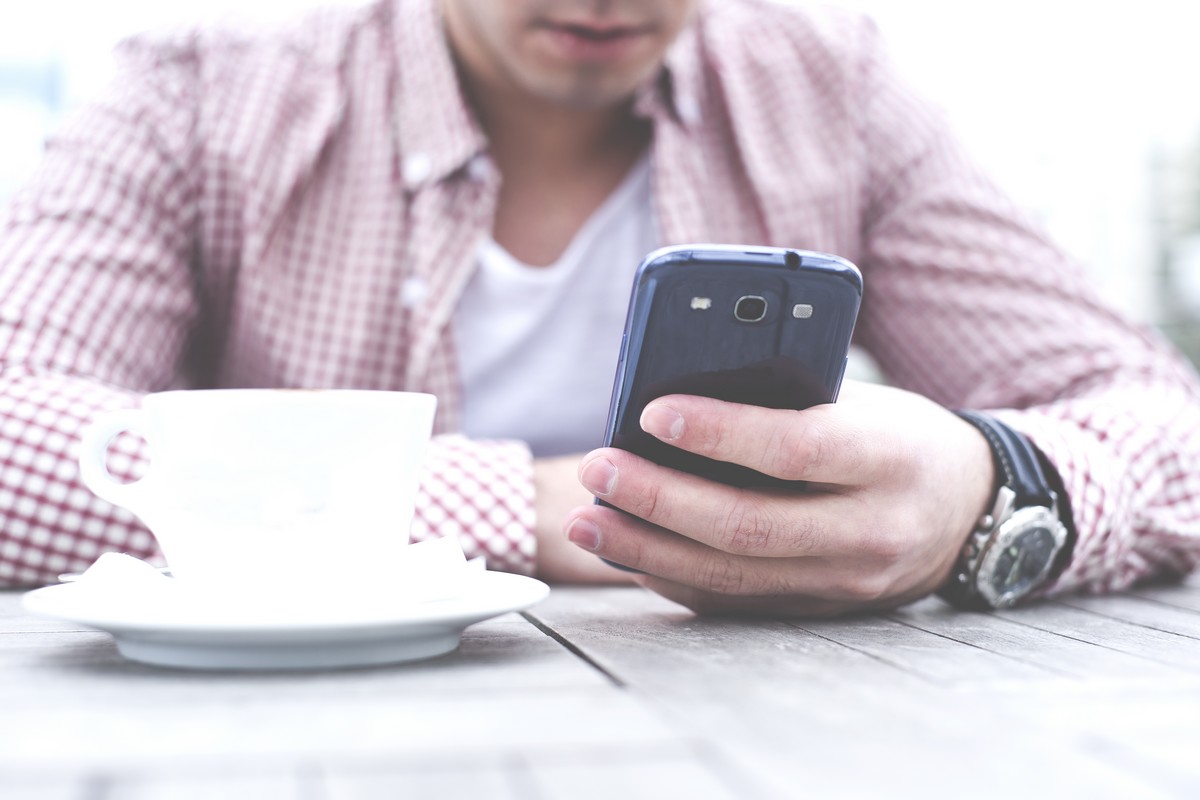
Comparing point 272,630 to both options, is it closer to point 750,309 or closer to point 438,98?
point 750,309

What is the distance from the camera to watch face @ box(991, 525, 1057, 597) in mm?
766

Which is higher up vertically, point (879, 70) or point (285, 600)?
point (879, 70)

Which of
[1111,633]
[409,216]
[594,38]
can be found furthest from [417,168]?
[1111,633]

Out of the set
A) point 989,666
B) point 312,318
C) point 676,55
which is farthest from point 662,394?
point 676,55

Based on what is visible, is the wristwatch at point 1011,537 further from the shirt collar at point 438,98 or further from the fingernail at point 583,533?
the shirt collar at point 438,98

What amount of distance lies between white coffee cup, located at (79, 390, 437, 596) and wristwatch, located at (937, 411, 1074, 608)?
41cm

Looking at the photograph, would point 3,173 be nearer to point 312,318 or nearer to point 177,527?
point 312,318

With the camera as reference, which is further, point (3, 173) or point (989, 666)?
point (3, 173)

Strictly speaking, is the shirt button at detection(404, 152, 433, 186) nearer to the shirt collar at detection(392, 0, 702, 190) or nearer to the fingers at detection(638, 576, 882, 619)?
the shirt collar at detection(392, 0, 702, 190)

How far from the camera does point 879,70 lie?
1549 mm

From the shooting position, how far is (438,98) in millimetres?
1416

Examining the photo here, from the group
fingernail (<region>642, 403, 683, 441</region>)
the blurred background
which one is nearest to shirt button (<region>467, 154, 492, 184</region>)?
fingernail (<region>642, 403, 683, 441</region>)

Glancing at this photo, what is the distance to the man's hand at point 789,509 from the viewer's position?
61 cm

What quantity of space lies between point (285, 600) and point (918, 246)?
43.8 inches
